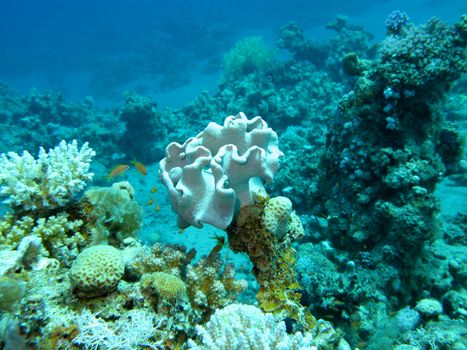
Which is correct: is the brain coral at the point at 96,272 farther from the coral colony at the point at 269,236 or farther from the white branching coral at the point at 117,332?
the white branching coral at the point at 117,332

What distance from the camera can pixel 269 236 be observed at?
2977 millimetres

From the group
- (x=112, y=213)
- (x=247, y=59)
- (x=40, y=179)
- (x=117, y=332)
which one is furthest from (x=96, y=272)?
(x=247, y=59)

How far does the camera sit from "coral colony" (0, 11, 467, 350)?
240 centimetres

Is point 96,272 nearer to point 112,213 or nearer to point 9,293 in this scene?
point 9,293

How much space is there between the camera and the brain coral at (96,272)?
7.79 ft

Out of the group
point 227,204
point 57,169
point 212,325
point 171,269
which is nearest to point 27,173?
point 57,169

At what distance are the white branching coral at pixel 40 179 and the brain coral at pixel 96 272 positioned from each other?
1079 millimetres

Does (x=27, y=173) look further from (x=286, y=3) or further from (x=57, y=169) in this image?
(x=286, y=3)

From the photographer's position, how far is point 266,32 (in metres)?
39.3

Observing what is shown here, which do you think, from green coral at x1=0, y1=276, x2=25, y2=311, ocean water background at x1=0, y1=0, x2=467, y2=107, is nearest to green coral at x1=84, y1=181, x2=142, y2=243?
green coral at x1=0, y1=276, x2=25, y2=311

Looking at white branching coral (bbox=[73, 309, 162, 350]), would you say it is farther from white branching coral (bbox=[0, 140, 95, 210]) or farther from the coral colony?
white branching coral (bbox=[0, 140, 95, 210])

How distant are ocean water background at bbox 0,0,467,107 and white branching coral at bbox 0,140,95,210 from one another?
20.5 metres

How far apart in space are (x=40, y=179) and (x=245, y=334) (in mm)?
2682

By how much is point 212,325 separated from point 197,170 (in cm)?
128
